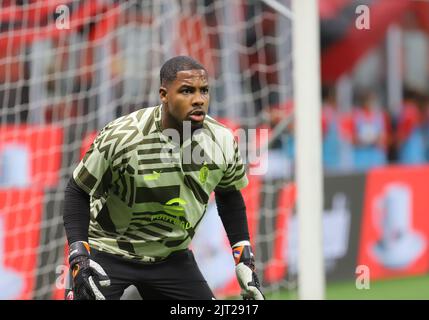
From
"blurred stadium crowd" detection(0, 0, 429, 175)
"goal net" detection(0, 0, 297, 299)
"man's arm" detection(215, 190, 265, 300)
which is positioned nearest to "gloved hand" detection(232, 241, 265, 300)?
"man's arm" detection(215, 190, 265, 300)

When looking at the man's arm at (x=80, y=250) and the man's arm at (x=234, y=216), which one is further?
the man's arm at (x=234, y=216)

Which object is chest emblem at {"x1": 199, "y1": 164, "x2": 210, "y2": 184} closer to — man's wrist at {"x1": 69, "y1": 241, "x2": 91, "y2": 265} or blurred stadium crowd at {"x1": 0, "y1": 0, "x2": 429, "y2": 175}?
man's wrist at {"x1": 69, "y1": 241, "x2": 91, "y2": 265}

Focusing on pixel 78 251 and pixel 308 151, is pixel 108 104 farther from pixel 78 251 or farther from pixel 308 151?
pixel 78 251

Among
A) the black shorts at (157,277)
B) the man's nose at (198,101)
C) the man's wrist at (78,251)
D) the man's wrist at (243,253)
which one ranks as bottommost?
the black shorts at (157,277)

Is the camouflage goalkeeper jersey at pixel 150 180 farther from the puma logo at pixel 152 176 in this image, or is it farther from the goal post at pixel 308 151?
the goal post at pixel 308 151

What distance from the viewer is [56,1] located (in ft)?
27.6

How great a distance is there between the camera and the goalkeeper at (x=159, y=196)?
512 cm

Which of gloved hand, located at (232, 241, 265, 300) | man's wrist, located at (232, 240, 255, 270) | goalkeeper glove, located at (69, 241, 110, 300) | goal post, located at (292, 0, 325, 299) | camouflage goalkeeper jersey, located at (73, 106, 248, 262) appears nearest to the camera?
goalkeeper glove, located at (69, 241, 110, 300)

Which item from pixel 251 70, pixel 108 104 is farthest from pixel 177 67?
pixel 251 70

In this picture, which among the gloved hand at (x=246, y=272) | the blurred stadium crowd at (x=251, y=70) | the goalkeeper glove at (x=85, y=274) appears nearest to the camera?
the goalkeeper glove at (x=85, y=274)

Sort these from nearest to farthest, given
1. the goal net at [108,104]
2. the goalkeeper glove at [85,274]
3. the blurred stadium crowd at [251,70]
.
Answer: the goalkeeper glove at [85,274] < the goal net at [108,104] < the blurred stadium crowd at [251,70]

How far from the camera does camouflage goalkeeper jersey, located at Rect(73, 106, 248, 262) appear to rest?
524 cm

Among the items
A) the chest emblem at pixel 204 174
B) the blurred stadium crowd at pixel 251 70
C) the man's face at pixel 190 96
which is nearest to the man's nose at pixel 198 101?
the man's face at pixel 190 96
